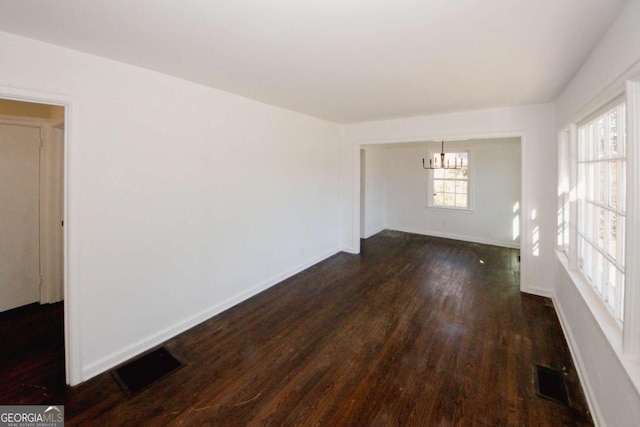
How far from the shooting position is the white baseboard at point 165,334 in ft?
7.25

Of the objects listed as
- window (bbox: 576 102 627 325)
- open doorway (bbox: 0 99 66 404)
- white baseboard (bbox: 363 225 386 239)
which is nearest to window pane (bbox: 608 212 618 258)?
window (bbox: 576 102 627 325)

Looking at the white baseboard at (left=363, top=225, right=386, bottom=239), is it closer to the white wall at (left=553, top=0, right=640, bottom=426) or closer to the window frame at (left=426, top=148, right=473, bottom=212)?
the window frame at (left=426, top=148, right=473, bottom=212)

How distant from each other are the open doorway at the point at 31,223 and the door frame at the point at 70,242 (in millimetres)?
702

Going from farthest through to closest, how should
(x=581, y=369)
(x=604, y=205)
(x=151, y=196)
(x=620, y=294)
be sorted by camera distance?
(x=151, y=196) → (x=581, y=369) → (x=604, y=205) → (x=620, y=294)

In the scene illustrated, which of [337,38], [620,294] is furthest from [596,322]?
[337,38]

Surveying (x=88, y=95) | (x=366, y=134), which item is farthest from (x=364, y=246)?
(x=88, y=95)

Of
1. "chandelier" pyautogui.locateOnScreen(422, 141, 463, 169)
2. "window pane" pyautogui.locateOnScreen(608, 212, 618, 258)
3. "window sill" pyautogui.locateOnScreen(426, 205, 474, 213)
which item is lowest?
"window pane" pyautogui.locateOnScreen(608, 212, 618, 258)

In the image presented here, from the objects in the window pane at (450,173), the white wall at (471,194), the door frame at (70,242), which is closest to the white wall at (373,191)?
the white wall at (471,194)

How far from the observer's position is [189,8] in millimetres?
1495

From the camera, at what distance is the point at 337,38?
181cm

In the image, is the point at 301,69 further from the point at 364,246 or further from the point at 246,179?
the point at 364,246

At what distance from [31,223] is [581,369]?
215 inches

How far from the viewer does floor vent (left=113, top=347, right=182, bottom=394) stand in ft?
6.87

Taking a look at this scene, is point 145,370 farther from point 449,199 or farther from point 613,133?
point 449,199
